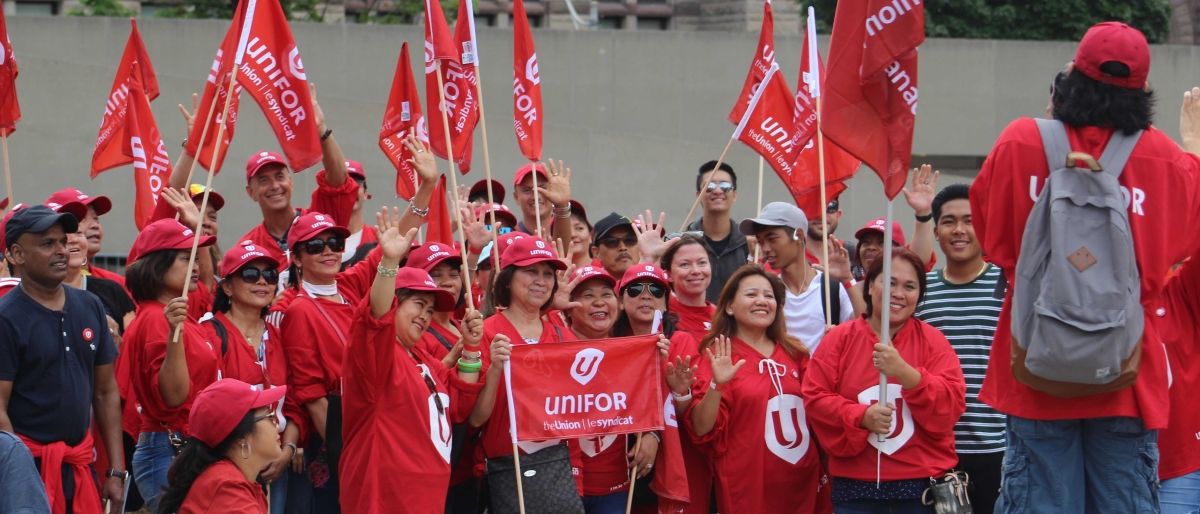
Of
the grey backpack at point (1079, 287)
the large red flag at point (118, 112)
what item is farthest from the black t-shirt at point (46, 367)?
the grey backpack at point (1079, 287)

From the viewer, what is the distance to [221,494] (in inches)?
203

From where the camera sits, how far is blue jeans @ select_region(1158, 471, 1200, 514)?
5.55 meters

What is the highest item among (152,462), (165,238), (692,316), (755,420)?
(165,238)

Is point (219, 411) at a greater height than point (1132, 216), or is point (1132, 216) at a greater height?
point (1132, 216)

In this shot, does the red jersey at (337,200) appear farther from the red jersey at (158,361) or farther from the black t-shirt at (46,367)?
the black t-shirt at (46,367)

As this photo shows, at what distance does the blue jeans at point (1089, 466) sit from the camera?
4848 mm

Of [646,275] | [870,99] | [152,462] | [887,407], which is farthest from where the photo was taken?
[646,275]

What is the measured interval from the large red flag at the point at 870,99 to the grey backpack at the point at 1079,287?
4.11ft

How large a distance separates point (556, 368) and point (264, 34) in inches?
107

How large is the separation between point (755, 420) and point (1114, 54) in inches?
111

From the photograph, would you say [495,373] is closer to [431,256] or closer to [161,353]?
[431,256]

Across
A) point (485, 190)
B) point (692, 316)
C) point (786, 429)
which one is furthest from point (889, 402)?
point (485, 190)

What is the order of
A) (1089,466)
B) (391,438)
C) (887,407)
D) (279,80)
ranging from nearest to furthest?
1. (1089,466)
2. (887,407)
3. (391,438)
4. (279,80)

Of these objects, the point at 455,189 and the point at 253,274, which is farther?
the point at 455,189
